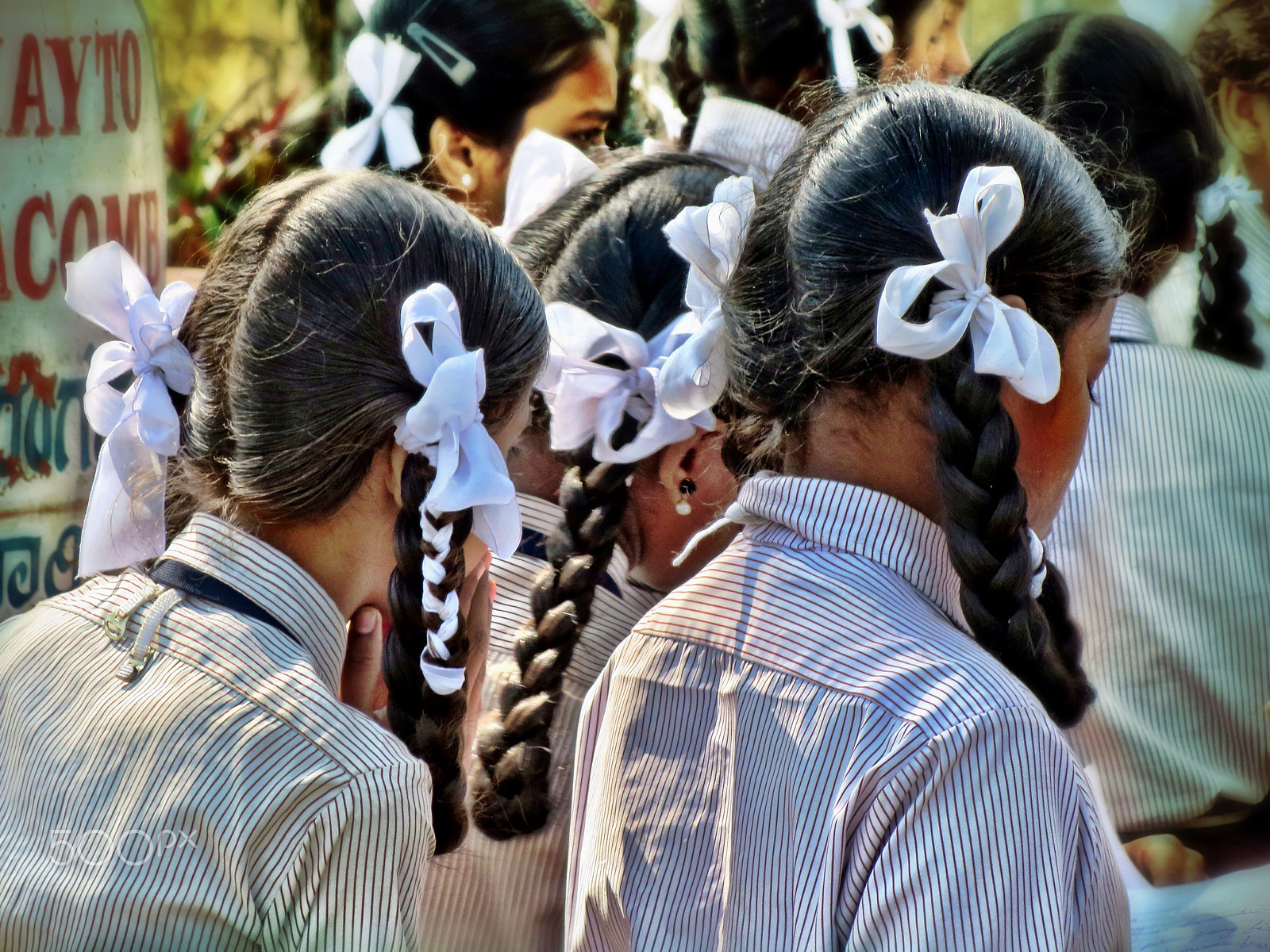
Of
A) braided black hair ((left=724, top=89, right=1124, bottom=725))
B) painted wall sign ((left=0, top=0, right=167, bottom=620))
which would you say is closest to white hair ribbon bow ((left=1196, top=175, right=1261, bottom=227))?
braided black hair ((left=724, top=89, right=1124, bottom=725))

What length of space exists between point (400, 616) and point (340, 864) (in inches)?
11.4

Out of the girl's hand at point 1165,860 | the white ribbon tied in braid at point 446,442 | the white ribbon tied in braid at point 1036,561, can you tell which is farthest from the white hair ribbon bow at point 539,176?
the girl's hand at point 1165,860

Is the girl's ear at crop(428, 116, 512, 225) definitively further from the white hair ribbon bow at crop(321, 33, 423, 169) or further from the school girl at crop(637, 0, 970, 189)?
the school girl at crop(637, 0, 970, 189)

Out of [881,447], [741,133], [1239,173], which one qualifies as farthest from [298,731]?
[1239,173]

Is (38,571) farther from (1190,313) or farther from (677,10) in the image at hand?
(1190,313)

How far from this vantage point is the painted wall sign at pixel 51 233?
7.15ft

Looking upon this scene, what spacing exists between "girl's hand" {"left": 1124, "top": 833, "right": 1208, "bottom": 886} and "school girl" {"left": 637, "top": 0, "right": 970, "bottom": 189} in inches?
51.5

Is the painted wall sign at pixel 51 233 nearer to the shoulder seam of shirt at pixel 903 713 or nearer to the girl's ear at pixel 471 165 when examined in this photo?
the girl's ear at pixel 471 165

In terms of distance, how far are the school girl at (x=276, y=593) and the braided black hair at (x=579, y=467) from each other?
0.09 meters

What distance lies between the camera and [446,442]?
1310 mm

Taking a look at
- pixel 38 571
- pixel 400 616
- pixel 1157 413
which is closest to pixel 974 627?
pixel 400 616

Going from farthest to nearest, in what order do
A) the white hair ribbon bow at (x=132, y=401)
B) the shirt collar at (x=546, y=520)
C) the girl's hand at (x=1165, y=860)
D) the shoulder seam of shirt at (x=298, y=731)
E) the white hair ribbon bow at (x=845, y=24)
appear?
1. the white hair ribbon bow at (x=845, y=24)
2. the girl's hand at (x=1165, y=860)
3. the shirt collar at (x=546, y=520)
4. the white hair ribbon bow at (x=132, y=401)
5. the shoulder seam of shirt at (x=298, y=731)

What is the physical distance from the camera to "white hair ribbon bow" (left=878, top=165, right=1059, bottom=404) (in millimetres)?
1062

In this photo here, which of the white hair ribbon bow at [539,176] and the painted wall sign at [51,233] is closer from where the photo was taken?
the white hair ribbon bow at [539,176]
